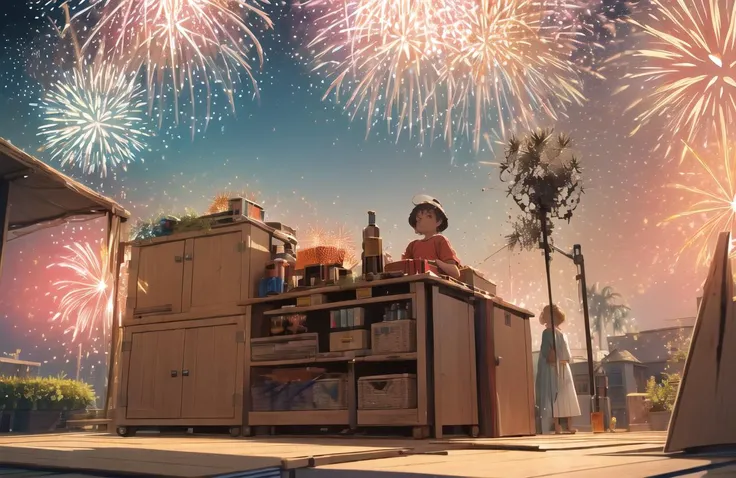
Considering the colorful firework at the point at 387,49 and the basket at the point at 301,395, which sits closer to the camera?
the basket at the point at 301,395

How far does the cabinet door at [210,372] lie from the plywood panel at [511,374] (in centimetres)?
156

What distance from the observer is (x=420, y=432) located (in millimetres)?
3158

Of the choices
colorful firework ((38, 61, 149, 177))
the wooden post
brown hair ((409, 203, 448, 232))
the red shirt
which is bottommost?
the red shirt

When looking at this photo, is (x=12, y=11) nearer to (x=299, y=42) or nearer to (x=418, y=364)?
(x=299, y=42)

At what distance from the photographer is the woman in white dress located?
19.0ft

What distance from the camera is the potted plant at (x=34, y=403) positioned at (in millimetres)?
6469

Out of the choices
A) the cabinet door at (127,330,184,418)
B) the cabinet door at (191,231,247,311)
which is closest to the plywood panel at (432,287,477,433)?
the cabinet door at (191,231,247,311)

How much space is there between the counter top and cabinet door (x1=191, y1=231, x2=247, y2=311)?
0.17 m

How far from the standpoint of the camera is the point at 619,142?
13391 mm

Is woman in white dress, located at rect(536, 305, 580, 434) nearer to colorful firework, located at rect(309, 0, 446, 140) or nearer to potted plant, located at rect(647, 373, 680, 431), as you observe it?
potted plant, located at rect(647, 373, 680, 431)

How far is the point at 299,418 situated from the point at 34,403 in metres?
4.23

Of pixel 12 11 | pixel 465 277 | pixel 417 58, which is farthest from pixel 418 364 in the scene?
pixel 12 11

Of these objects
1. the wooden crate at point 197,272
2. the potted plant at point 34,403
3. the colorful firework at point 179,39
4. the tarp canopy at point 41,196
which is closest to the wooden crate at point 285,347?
the wooden crate at point 197,272

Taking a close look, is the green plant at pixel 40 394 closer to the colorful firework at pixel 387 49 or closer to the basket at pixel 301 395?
the basket at pixel 301 395
